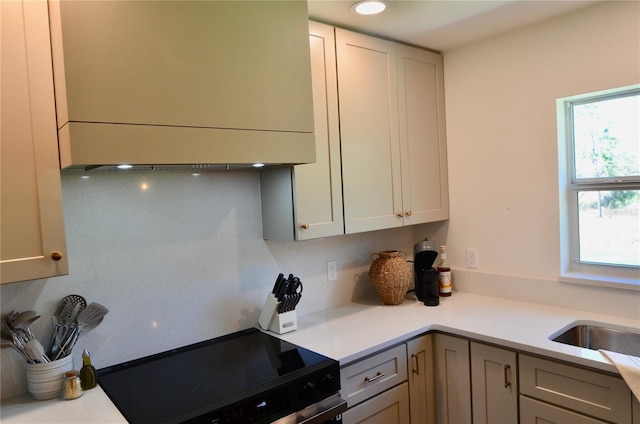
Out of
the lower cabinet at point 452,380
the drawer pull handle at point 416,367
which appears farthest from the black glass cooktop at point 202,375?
the lower cabinet at point 452,380

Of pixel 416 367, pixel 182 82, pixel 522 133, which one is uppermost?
pixel 182 82

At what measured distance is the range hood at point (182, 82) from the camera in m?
1.32

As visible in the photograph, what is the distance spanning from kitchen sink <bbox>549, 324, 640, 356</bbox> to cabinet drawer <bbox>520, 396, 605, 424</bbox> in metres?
0.29

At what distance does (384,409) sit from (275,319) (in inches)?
25.2

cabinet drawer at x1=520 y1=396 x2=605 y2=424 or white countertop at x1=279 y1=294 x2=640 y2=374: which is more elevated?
white countertop at x1=279 y1=294 x2=640 y2=374

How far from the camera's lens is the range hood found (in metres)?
1.32

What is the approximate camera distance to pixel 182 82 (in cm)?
151

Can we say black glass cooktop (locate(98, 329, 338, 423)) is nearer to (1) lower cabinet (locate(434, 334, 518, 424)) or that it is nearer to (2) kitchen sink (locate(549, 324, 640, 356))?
(1) lower cabinet (locate(434, 334, 518, 424))

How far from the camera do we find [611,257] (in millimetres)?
2258

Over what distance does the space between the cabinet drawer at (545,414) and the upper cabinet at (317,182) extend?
1.12m

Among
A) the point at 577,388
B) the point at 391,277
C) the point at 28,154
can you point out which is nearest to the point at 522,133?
the point at 391,277

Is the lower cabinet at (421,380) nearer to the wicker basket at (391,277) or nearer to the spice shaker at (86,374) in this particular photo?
the wicker basket at (391,277)

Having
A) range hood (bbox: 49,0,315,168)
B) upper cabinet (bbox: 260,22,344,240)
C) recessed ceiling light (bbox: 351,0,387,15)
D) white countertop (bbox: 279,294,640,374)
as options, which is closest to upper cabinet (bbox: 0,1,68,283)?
range hood (bbox: 49,0,315,168)

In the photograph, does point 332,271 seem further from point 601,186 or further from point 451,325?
point 601,186
